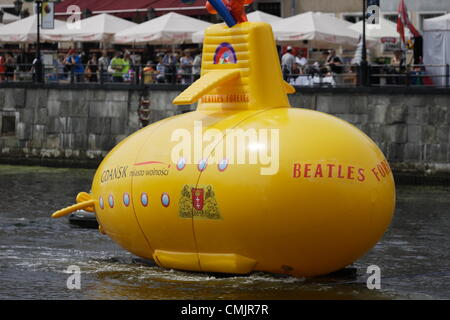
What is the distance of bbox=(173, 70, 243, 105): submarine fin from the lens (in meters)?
17.8

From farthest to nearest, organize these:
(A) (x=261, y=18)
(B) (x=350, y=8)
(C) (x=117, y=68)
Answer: (B) (x=350, y=8), (A) (x=261, y=18), (C) (x=117, y=68)

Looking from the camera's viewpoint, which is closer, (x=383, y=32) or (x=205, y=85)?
(x=205, y=85)

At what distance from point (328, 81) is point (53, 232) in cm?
1476

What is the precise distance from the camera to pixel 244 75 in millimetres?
18312

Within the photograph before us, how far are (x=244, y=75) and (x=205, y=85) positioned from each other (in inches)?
23.7

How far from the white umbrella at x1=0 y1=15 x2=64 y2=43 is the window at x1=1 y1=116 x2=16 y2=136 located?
15.2 ft

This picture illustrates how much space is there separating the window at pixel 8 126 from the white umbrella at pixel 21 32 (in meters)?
4.64

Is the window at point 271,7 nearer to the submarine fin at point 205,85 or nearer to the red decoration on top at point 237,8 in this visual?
the red decoration on top at point 237,8

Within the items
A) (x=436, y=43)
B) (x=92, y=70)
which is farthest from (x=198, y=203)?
(x=92, y=70)

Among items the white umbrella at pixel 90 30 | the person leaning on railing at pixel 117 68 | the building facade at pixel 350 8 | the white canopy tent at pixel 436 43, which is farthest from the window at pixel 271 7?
the white canopy tent at pixel 436 43

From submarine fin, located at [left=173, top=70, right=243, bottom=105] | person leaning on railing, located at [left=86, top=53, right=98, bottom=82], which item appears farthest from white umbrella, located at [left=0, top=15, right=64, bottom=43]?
submarine fin, located at [left=173, top=70, right=243, bottom=105]

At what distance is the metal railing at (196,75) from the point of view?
35.5 meters

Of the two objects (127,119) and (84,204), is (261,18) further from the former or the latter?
(84,204)

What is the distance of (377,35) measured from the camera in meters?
40.7
